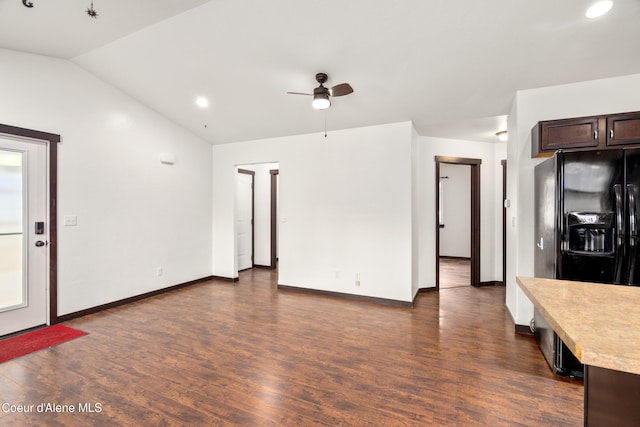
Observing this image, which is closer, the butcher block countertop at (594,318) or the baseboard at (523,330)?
the butcher block countertop at (594,318)

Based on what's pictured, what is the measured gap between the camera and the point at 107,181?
412cm

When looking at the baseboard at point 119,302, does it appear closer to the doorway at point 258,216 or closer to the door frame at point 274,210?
the doorway at point 258,216

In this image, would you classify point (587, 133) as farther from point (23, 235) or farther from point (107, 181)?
point (23, 235)

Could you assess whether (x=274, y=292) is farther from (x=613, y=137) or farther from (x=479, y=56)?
(x=613, y=137)

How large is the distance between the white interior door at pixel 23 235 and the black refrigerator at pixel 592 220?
5452mm

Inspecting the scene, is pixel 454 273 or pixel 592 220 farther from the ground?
pixel 592 220

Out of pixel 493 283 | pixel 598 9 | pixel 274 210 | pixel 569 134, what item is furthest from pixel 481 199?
pixel 274 210

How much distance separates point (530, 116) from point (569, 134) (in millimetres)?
539

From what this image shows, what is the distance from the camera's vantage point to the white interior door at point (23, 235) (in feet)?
10.5

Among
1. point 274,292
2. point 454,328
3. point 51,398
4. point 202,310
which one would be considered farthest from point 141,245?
point 454,328

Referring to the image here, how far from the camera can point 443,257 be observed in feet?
28.1

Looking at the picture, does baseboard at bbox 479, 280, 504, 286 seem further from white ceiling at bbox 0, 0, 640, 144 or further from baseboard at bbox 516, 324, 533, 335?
white ceiling at bbox 0, 0, 640, 144

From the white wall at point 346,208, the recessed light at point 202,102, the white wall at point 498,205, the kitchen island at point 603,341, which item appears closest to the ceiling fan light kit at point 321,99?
the white wall at point 346,208

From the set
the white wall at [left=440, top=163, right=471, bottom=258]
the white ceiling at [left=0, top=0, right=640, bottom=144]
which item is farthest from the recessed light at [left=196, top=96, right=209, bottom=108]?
the white wall at [left=440, top=163, right=471, bottom=258]
